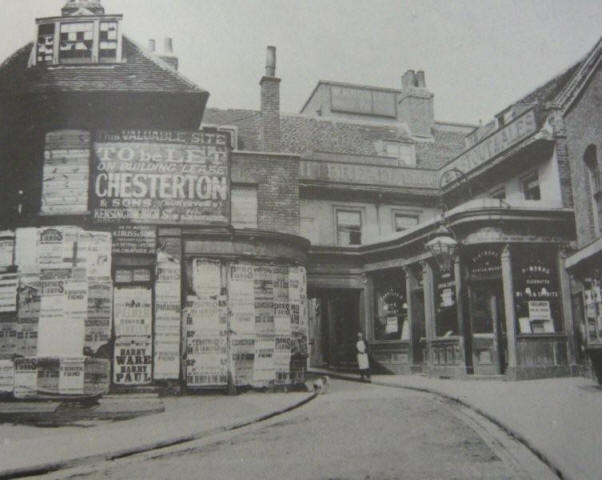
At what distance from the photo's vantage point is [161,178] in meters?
14.5

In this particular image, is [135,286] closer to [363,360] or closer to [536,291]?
[363,360]

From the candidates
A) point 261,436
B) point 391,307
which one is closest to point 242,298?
point 261,436

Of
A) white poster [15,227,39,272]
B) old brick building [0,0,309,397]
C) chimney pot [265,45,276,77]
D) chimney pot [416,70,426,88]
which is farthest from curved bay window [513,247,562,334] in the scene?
chimney pot [416,70,426,88]

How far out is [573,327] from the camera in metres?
16.1

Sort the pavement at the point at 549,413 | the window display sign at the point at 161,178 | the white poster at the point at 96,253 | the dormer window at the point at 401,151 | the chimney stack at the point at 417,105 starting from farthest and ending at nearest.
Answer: the chimney stack at the point at 417,105 → the dormer window at the point at 401,151 → the window display sign at the point at 161,178 → the white poster at the point at 96,253 → the pavement at the point at 549,413

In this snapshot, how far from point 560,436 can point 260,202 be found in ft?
46.8

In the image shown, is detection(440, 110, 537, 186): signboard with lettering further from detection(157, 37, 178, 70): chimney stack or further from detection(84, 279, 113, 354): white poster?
detection(84, 279, 113, 354): white poster

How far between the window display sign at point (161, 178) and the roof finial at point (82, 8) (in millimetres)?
2899

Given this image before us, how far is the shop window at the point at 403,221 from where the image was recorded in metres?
25.2

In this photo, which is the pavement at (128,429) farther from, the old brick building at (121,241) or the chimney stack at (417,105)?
the chimney stack at (417,105)

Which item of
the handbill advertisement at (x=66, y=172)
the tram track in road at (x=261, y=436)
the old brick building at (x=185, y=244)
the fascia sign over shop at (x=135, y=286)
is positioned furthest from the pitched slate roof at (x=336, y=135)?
the tram track in road at (x=261, y=436)

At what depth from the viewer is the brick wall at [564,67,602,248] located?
12977 millimetres

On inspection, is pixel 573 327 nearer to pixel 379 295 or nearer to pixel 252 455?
pixel 379 295

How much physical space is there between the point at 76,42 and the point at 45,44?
699mm
